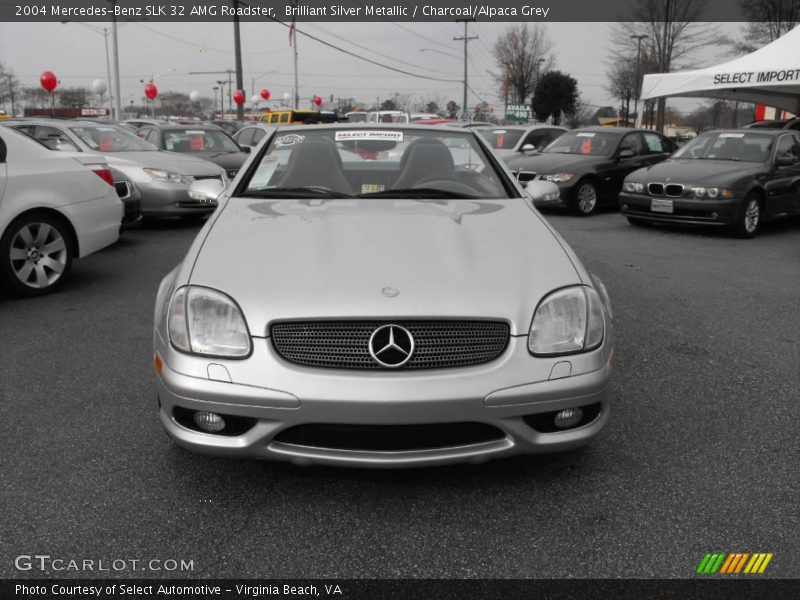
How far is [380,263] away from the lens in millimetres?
2762

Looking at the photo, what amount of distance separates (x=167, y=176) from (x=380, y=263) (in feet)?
25.5

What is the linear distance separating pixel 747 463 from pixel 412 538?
1.52 metres

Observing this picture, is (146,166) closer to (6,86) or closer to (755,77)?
(755,77)

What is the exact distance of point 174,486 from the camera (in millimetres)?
2812

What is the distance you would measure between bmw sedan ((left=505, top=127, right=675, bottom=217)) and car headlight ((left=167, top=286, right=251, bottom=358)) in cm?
983

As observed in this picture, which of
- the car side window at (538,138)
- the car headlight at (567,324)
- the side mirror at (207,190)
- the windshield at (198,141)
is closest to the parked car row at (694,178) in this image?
the car side window at (538,138)

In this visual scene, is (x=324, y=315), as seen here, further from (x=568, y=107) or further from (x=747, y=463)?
(x=568, y=107)

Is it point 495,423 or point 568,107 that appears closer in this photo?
point 495,423

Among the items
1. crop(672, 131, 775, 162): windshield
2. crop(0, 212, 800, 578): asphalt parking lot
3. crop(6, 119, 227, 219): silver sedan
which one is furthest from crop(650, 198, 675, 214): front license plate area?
crop(6, 119, 227, 219): silver sedan

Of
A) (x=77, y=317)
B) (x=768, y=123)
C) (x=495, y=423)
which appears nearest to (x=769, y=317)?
(x=495, y=423)

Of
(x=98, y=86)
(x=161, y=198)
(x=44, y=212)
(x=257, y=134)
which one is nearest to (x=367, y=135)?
(x=44, y=212)

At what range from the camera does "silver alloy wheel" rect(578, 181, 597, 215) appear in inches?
475

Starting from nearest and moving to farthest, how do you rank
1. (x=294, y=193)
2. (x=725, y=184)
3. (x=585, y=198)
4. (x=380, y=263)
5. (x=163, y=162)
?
(x=380, y=263) → (x=294, y=193) → (x=725, y=184) → (x=163, y=162) → (x=585, y=198)

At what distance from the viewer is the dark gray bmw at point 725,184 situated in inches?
374
